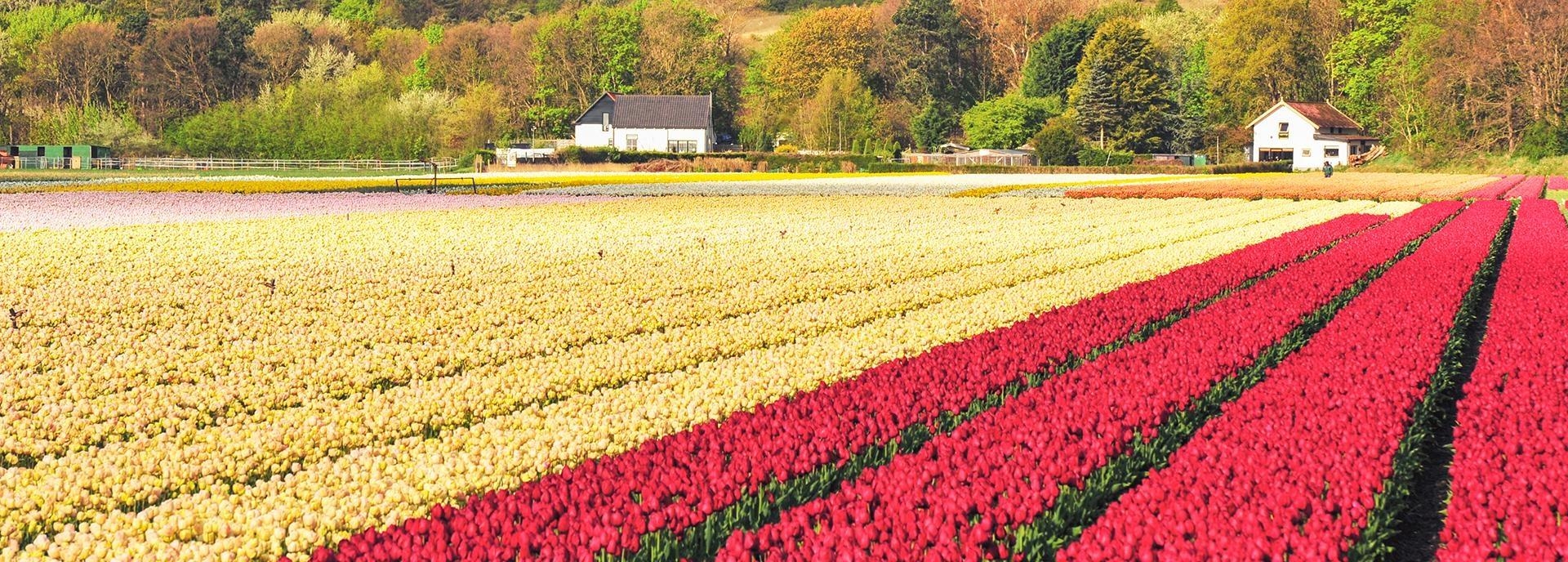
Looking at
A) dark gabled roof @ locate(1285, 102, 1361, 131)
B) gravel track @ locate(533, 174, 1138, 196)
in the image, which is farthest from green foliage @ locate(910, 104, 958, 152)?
gravel track @ locate(533, 174, 1138, 196)

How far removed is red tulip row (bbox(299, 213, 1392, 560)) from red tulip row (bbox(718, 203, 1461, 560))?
0.31m

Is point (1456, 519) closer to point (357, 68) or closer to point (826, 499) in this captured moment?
point (826, 499)

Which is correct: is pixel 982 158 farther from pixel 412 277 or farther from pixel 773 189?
pixel 412 277

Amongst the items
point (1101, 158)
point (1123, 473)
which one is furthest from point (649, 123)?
point (1123, 473)


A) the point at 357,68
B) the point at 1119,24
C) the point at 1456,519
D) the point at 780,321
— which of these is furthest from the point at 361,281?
the point at 357,68

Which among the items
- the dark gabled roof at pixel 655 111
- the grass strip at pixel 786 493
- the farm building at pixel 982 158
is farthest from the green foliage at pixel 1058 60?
the grass strip at pixel 786 493

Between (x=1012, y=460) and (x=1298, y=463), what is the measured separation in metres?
1.24

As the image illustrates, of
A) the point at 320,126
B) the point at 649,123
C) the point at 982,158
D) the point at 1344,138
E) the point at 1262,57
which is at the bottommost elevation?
the point at 982,158

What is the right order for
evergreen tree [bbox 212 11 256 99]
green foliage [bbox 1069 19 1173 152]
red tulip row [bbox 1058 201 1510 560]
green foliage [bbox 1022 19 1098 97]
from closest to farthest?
red tulip row [bbox 1058 201 1510 560] → green foliage [bbox 1069 19 1173 152] → green foliage [bbox 1022 19 1098 97] → evergreen tree [bbox 212 11 256 99]

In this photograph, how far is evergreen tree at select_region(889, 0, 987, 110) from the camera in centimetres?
11338

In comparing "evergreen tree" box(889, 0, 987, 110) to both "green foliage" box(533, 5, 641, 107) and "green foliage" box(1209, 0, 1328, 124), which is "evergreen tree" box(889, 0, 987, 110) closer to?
"green foliage" box(1209, 0, 1328, 124)

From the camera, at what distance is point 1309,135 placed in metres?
94.1

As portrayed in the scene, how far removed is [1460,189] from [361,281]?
1521 inches

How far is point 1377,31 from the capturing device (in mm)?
91562
